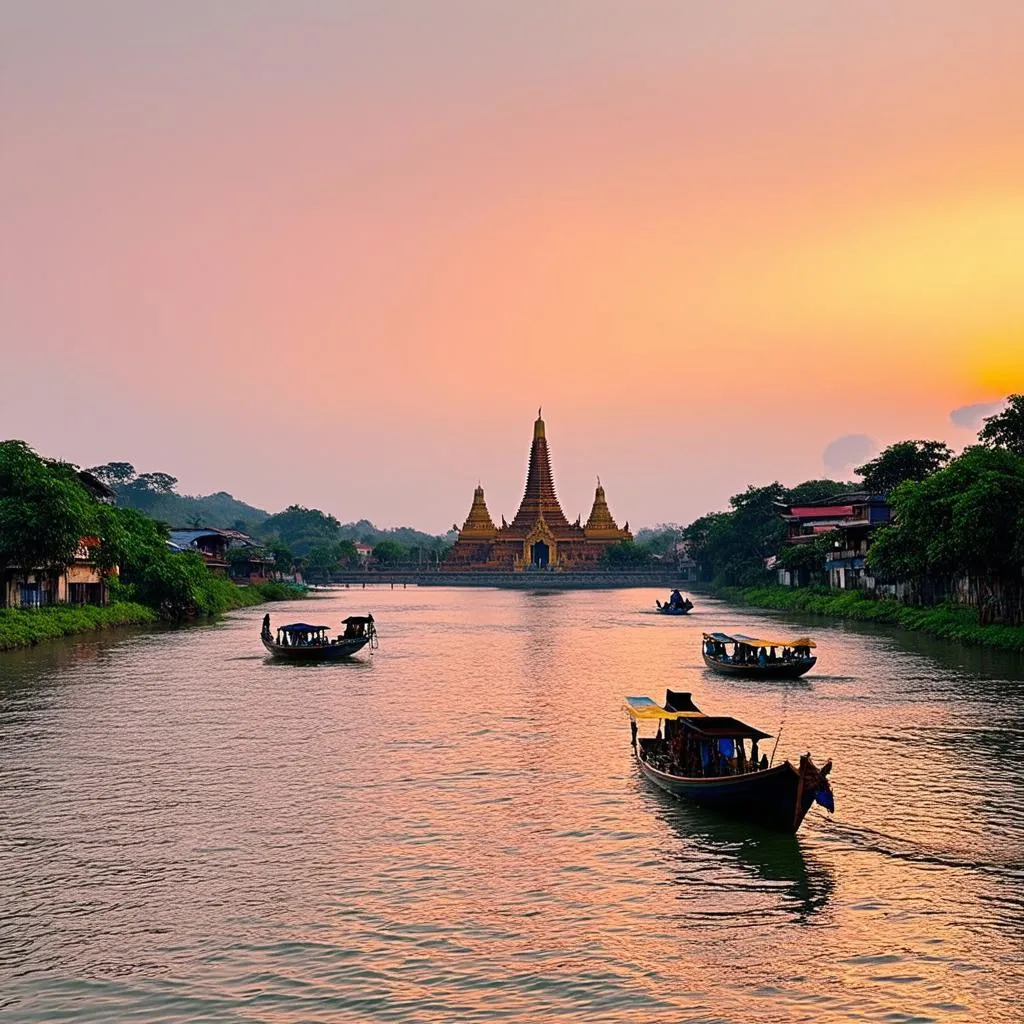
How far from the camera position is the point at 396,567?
636 feet

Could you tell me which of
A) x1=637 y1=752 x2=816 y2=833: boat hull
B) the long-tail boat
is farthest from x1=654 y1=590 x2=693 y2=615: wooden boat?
x1=637 y1=752 x2=816 y2=833: boat hull

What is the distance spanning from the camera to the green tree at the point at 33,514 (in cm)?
5816

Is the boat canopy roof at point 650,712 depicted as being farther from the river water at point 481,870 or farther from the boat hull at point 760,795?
the boat hull at point 760,795

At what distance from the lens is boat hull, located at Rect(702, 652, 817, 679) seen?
46562 mm

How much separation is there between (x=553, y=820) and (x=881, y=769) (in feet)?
31.4

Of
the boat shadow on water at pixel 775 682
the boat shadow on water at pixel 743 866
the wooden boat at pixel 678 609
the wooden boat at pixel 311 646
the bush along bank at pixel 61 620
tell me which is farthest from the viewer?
the wooden boat at pixel 678 609

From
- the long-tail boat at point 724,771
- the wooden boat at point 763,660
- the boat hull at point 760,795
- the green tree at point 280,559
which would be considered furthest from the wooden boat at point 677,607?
the boat hull at point 760,795

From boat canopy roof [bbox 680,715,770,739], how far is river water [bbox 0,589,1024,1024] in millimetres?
1646

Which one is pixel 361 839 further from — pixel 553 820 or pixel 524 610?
pixel 524 610

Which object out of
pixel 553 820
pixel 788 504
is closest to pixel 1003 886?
pixel 553 820

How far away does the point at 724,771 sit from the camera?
2458 centimetres

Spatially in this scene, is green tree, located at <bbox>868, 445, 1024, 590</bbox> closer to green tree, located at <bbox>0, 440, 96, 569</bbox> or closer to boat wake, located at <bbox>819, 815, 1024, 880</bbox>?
boat wake, located at <bbox>819, 815, 1024, 880</bbox>

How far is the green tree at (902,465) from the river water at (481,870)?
205ft

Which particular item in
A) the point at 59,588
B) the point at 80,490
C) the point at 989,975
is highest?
the point at 80,490
